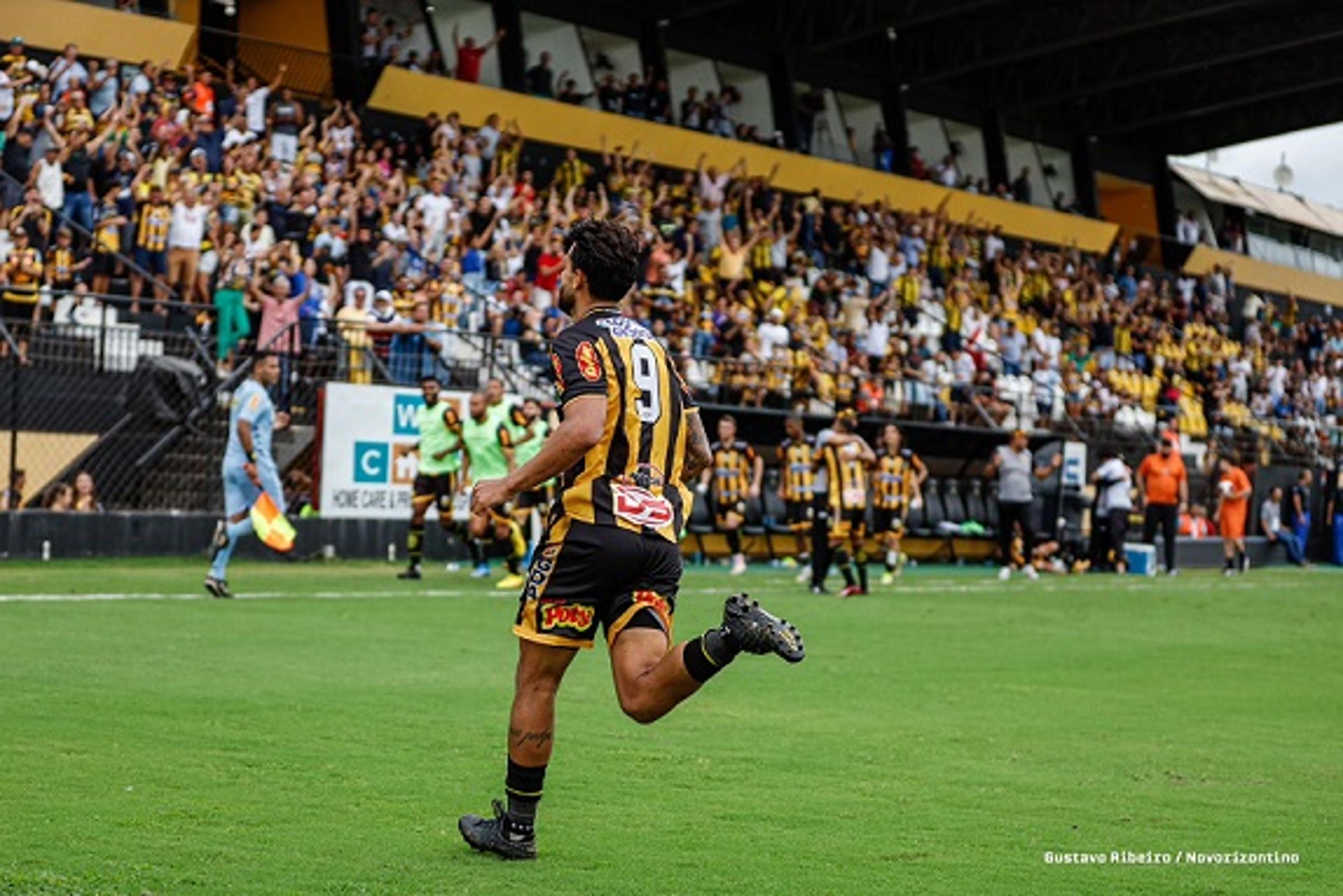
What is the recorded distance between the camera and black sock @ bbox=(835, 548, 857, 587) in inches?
988

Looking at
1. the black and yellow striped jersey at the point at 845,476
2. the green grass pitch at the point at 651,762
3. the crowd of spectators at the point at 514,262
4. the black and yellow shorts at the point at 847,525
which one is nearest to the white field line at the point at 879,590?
the green grass pitch at the point at 651,762

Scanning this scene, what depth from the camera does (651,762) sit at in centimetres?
980

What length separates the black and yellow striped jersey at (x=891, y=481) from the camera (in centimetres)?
2828

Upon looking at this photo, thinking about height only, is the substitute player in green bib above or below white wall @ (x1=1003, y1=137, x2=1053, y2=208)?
below

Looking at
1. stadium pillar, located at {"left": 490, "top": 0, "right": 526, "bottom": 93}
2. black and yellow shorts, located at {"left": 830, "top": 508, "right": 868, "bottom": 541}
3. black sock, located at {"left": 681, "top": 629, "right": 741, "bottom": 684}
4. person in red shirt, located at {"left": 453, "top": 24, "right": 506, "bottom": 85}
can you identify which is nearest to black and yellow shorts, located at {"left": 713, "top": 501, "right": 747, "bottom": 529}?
black and yellow shorts, located at {"left": 830, "top": 508, "right": 868, "bottom": 541}

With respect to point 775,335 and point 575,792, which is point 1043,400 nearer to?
point 775,335

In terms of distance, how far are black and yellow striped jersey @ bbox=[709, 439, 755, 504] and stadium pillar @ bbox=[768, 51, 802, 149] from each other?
19.2 meters

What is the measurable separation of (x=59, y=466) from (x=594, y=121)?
61.3ft

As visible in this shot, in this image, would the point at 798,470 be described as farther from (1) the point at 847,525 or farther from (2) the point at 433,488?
(2) the point at 433,488

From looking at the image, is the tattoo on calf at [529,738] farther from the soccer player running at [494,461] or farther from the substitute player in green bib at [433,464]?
the substitute player in green bib at [433,464]

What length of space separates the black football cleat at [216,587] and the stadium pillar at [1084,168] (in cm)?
4273

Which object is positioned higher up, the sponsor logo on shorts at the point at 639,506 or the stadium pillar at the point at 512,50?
the stadium pillar at the point at 512,50

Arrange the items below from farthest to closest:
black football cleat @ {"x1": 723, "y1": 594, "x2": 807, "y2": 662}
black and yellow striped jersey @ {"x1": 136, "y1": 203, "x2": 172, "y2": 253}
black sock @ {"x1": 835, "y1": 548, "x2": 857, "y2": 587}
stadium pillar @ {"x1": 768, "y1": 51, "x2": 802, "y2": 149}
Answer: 1. stadium pillar @ {"x1": 768, "y1": 51, "x2": 802, "y2": 149}
2. black and yellow striped jersey @ {"x1": 136, "y1": 203, "x2": 172, "y2": 253}
3. black sock @ {"x1": 835, "y1": 548, "x2": 857, "y2": 587}
4. black football cleat @ {"x1": 723, "y1": 594, "x2": 807, "y2": 662}

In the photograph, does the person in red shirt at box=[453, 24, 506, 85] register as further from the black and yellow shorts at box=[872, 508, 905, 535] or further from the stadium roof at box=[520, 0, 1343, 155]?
the black and yellow shorts at box=[872, 508, 905, 535]
